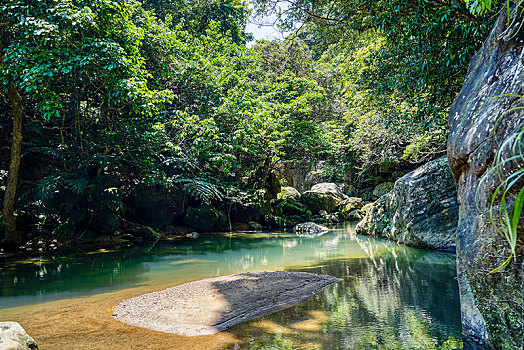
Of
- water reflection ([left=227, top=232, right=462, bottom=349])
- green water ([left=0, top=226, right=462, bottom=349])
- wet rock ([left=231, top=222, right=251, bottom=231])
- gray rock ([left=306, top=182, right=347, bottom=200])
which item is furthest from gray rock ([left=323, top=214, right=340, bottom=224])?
water reflection ([left=227, top=232, right=462, bottom=349])

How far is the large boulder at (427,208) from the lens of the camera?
27.1 ft

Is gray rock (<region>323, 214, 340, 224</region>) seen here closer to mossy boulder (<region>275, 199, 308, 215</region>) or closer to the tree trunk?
mossy boulder (<region>275, 199, 308, 215</region>)

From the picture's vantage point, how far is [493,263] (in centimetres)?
290

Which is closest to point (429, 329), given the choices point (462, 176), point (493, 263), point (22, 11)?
point (493, 263)

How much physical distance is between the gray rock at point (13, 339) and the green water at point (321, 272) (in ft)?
6.04

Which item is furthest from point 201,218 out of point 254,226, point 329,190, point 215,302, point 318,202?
point 215,302

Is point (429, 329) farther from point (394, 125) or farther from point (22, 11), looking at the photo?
point (22, 11)

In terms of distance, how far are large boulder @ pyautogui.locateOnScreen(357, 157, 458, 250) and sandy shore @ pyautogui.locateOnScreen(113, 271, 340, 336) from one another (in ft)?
12.9

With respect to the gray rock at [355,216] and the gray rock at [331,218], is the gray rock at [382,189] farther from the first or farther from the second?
the gray rock at [331,218]

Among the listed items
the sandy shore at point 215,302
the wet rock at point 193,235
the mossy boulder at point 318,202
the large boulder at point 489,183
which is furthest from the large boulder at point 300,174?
the large boulder at point 489,183

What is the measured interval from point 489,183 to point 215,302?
133 inches

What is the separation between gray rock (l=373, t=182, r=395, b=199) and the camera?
21328 millimetres

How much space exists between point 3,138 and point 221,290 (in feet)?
31.6

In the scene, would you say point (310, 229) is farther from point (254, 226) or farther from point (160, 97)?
point (160, 97)
